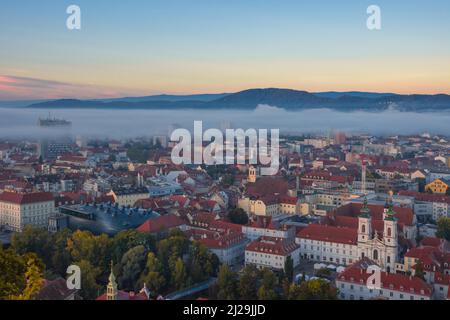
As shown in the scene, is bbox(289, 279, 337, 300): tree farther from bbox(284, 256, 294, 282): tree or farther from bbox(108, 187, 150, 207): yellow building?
bbox(108, 187, 150, 207): yellow building

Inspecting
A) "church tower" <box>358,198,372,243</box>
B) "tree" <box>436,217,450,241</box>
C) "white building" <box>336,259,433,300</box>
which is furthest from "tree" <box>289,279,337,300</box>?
"tree" <box>436,217,450,241</box>

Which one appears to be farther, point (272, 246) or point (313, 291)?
point (272, 246)

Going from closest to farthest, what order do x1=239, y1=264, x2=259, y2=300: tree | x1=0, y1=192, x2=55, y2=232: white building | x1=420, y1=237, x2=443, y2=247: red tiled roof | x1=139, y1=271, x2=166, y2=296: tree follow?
x1=239, y1=264, x2=259, y2=300: tree, x1=139, y1=271, x2=166, y2=296: tree, x1=420, y1=237, x2=443, y2=247: red tiled roof, x1=0, y1=192, x2=55, y2=232: white building

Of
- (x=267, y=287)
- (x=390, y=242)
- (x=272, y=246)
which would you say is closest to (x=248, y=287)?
(x=267, y=287)

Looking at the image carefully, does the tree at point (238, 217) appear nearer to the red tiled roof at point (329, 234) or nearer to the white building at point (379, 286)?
the red tiled roof at point (329, 234)

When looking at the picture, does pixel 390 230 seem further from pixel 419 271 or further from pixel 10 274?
pixel 10 274

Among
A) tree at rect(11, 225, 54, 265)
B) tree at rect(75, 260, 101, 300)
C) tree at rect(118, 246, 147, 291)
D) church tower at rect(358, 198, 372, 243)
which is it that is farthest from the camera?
church tower at rect(358, 198, 372, 243)

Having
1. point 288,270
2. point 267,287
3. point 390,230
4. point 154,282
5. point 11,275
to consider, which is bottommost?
point 288,270
